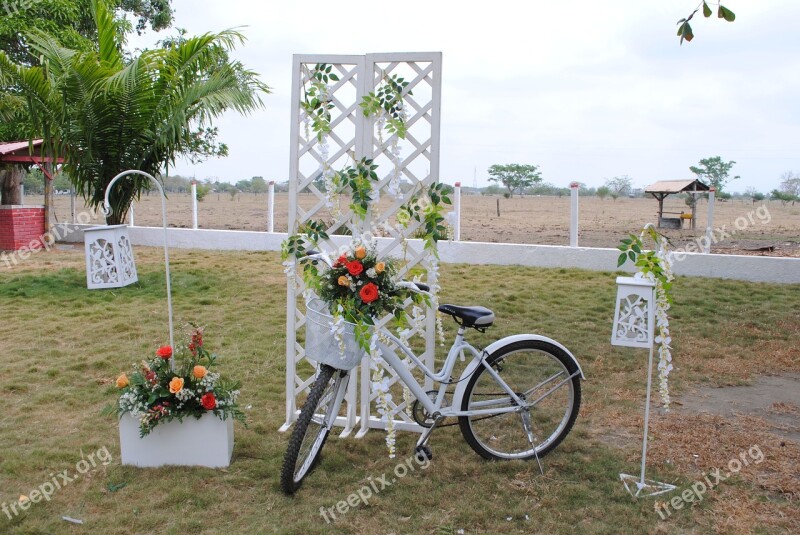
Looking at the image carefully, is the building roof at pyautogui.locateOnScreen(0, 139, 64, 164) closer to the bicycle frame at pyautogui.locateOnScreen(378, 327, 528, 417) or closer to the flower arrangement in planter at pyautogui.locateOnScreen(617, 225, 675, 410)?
the bicycle frame at pyautogui.locateOnScreen(378, 327, 528, 417)

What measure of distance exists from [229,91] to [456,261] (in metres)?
3.92

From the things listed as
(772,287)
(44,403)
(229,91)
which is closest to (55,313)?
(44,403)

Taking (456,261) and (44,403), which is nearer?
(44,403)

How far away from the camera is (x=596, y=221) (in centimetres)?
1589

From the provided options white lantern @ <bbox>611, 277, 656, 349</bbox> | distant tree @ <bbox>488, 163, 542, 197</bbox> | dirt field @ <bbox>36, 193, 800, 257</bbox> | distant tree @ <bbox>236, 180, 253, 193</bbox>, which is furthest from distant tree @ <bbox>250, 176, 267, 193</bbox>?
white lantern @ <bbox>611, 277, 656, 349</bbox>

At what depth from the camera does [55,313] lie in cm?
670

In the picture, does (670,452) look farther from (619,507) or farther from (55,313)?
(55,313)

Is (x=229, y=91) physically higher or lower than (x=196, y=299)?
higher

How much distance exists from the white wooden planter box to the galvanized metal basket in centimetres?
72

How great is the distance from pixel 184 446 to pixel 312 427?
68 centimetres

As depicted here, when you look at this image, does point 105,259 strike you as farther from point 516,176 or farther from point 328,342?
point 516,176

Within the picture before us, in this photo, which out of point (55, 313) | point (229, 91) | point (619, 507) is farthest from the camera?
point (229, 91)

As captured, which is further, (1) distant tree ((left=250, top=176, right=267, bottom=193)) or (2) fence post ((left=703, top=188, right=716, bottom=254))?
(1) distant tree ((left=250, top=176, right=267, bottom=193))

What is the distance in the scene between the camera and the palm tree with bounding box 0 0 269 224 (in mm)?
7863
